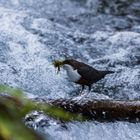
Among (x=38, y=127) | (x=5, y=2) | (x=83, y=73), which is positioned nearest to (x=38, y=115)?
(x=38, y=127)

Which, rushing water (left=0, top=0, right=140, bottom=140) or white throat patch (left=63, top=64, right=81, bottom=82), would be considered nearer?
rushing water (left=0, top=0, right=140, bottom=140)

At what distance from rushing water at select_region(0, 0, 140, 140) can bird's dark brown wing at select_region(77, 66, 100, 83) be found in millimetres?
203

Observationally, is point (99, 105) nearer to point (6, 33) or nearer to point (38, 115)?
point (38, 115)

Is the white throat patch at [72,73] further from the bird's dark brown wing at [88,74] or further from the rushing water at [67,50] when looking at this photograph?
the rushing water at [67,50]

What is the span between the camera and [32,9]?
6.66m

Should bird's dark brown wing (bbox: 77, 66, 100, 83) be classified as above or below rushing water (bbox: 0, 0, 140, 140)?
above

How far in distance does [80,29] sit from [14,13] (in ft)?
3.39

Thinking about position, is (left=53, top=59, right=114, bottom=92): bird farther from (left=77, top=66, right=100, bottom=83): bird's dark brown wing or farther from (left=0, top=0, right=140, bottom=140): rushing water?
(left=0, top=0, right=140, bottom=140): rushing water

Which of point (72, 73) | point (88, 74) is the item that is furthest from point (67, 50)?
point (72, 73)

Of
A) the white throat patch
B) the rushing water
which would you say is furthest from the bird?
the rushing water

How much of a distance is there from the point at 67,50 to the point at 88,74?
1.59 meters

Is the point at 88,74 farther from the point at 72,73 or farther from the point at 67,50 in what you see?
the point at 67,50

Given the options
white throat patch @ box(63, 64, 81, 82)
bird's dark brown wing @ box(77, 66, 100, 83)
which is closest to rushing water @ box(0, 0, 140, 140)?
bird's dark brown wing @ box(77, 66, 100, 83)

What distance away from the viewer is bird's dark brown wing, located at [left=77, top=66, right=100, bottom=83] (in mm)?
3748
